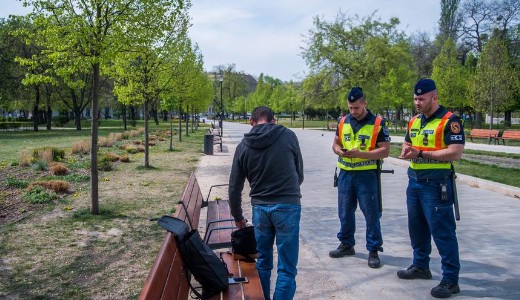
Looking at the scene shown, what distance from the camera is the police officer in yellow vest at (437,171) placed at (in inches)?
165

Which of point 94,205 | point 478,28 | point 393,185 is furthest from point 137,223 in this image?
point 478,28

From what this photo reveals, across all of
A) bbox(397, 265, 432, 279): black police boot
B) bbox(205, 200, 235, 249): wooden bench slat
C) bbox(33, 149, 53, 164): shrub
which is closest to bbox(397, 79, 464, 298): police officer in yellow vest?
bbox(397, 265, 432, 279): black police boot

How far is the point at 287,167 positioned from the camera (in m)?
3.42

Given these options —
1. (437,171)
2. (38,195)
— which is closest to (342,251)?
(437,171)

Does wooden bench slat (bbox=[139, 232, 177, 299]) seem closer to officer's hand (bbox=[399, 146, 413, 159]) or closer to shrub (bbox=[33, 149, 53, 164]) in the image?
officer's hand (bbox=[399, 146, 413, 159])

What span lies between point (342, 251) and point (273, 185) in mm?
2344

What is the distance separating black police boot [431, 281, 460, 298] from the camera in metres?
4.08

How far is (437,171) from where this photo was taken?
428cm

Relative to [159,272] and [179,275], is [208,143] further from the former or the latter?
[159,272]

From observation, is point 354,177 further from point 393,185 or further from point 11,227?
point 393,185

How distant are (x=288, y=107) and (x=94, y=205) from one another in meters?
57.5

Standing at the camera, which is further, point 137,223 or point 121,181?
point 121,181

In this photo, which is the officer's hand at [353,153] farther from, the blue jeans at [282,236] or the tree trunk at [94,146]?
the tree trunk at [94,146]

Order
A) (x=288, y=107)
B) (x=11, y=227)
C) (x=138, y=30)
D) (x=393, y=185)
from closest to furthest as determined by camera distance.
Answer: (x=11, y=227) < (x=138, y=30) < (x=393, y=185) < (x=288, y=107)
